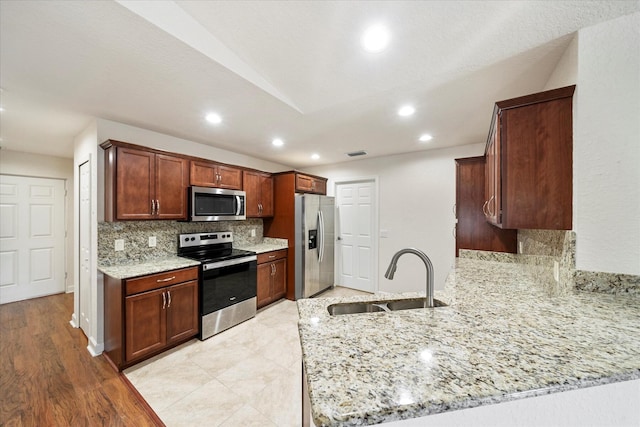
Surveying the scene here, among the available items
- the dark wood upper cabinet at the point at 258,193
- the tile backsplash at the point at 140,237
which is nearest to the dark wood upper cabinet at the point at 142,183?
the tile backsplash at the point at 140,237

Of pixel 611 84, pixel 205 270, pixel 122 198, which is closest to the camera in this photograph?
pixel 611 84

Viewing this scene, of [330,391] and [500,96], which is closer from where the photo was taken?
[330,391]

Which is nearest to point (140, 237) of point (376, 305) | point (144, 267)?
point (144, 267)

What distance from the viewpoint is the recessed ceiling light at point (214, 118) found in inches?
96.3

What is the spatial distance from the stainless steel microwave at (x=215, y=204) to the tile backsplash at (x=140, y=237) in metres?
0.37

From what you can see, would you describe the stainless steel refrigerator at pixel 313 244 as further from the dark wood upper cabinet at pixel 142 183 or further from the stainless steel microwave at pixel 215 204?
the dark wood upper cabinet at pixel 142 183

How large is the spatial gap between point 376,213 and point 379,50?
294cm

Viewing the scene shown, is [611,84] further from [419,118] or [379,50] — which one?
[419,118]

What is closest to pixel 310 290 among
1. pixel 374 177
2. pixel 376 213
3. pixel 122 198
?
pixel 376 213

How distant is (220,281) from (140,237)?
1021 mm

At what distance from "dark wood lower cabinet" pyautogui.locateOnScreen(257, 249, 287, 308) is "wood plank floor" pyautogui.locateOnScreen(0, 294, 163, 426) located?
1744 millimetres

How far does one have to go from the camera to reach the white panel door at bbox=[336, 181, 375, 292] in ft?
14.3

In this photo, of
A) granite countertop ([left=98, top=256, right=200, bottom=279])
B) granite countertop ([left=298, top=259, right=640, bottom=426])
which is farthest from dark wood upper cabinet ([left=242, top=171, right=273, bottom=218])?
granite countertop ([left=298, top=259, right=640, bottom=426])

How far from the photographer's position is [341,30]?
1.45m
